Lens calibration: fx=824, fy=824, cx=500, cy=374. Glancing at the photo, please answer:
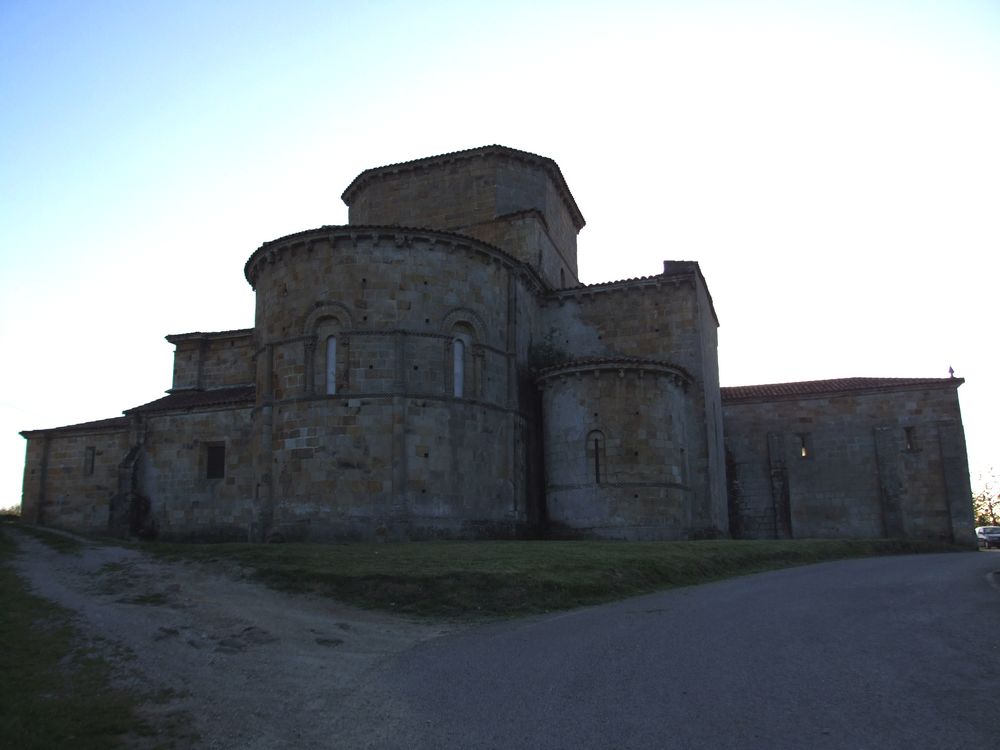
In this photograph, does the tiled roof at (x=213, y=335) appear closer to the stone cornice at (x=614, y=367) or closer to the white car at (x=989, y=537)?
the stone cornice at (x=614, y=367)

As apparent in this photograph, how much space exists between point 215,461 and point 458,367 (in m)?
9.65

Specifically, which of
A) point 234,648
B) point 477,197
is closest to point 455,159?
point 477,197

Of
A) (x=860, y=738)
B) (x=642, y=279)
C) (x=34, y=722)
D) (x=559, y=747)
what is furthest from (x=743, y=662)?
(x=642, y=279)

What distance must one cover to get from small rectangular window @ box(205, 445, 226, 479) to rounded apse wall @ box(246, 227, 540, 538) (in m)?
4.82

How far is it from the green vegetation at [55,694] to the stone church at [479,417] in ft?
39.4

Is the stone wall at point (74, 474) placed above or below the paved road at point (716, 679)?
above

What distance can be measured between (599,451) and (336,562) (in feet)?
37.8

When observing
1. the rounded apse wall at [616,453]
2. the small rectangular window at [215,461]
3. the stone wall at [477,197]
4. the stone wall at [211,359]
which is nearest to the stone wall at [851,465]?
the rounded apse wall at [616,453]

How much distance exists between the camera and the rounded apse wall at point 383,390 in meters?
22.5

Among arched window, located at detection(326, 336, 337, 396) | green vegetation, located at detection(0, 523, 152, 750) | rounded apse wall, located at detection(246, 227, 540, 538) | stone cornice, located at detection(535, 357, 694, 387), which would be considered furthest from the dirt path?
stone cornice, located at detection(535, 357, 694, 387)

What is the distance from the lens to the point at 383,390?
2298 cm

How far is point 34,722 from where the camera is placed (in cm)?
700

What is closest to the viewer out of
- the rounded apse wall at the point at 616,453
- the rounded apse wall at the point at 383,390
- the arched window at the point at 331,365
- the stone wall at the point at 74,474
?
the rounded apse wall at the point at 383,390

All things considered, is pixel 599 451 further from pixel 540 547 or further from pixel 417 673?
pixel 417 673
